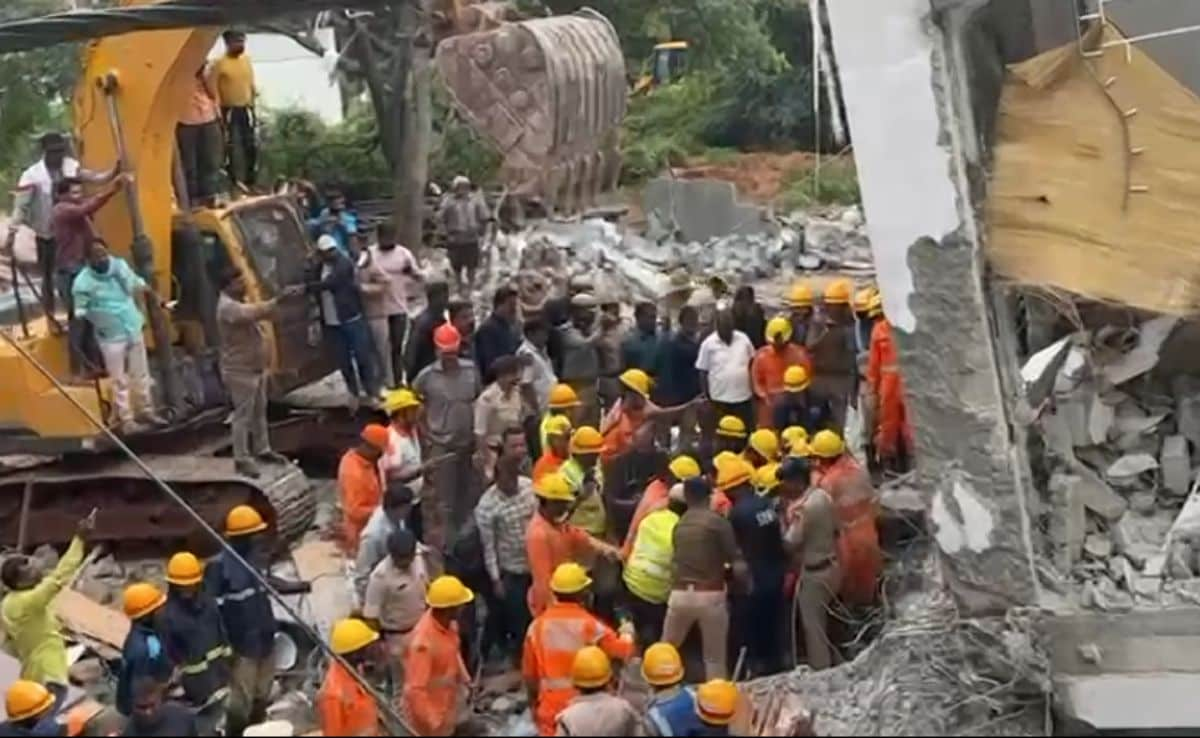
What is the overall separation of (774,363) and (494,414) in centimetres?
207

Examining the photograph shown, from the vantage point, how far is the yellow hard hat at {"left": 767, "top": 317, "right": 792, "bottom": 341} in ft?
42.9

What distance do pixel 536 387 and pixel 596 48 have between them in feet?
19.7

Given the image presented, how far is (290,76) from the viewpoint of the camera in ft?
123

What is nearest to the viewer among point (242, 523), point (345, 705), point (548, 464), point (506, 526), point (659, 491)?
point (345, 705)

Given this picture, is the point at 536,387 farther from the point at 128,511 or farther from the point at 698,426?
the point at 128,511

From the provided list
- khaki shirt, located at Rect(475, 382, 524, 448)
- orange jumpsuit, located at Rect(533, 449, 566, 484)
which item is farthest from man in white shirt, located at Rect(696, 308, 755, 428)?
orange jumpsuit, located at Rect(533, 449, 566, 484)

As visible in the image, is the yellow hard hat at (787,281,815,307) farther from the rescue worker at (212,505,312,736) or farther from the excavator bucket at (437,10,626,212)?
the rescue worker at (212,505,312,736)

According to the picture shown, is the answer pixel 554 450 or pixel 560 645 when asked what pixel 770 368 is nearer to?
pixel 554 450

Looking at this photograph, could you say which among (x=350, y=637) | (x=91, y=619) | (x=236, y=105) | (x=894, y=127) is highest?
(x=894, y=127)

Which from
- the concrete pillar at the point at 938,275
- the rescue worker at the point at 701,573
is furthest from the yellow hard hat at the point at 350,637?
the concrete pillar at the point at 938,275

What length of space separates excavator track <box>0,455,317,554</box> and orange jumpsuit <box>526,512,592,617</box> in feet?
11.1

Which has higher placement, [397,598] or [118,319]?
[118,319]

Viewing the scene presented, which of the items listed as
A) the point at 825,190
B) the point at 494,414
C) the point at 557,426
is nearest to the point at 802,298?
the point at 494,414

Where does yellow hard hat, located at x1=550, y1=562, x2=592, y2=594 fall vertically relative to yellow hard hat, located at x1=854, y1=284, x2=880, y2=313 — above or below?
above
